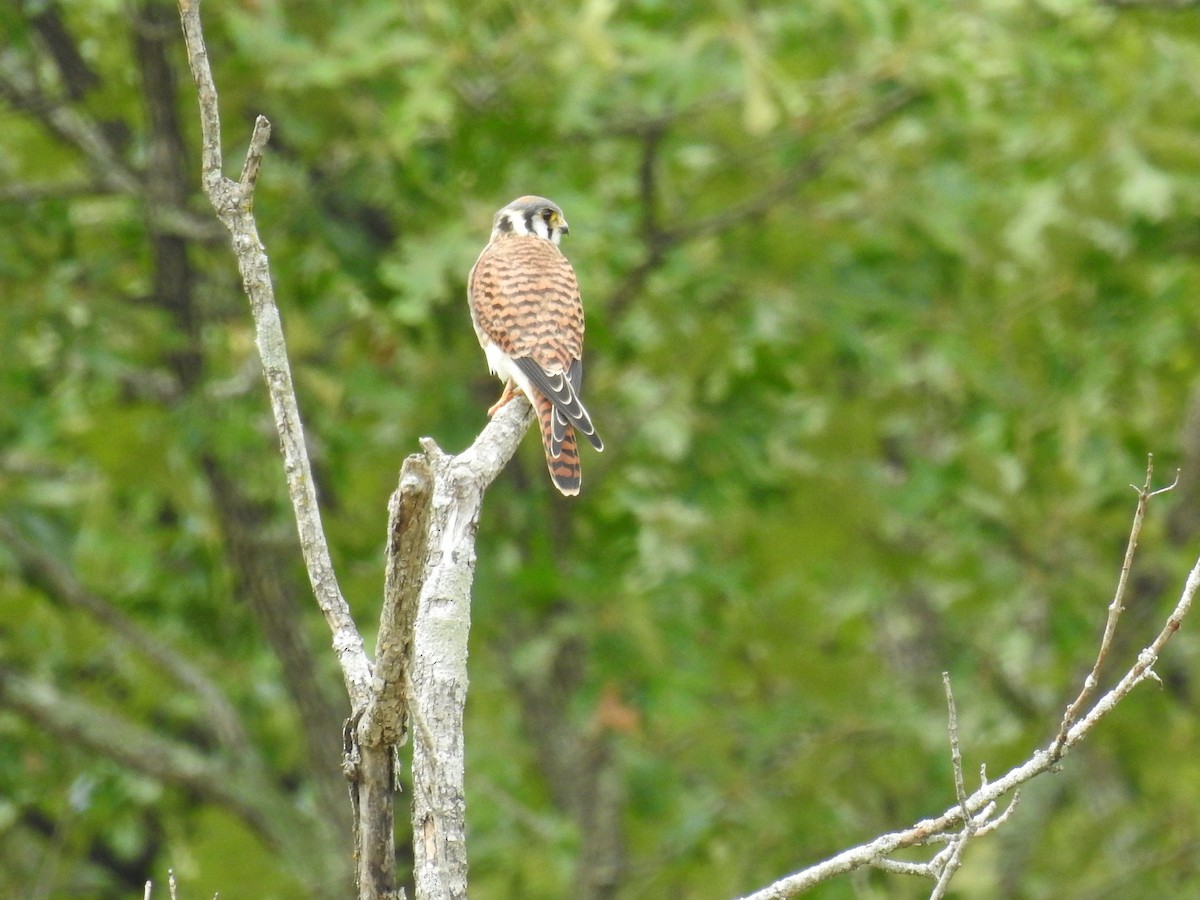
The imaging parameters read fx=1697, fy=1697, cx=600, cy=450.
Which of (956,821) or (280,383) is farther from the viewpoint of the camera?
(280,383)

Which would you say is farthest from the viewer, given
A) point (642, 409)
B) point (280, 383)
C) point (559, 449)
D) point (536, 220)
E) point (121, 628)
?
point (642, 409)

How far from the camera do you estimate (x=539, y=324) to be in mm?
4941

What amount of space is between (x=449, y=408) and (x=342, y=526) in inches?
24.8

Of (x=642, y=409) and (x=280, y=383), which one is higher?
(x=642, y=409)

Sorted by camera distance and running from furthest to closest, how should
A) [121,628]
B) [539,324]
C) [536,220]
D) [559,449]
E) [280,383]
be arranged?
[121,628]
[536,220]
[539,324]
[559,449]
[280,383]

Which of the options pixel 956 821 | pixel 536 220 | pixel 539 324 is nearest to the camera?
pixel 956 821

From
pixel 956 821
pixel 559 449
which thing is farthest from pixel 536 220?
pixel 956 821

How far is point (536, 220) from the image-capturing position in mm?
5723

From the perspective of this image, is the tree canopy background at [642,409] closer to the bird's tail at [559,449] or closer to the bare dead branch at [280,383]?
the bird's tail at [559,449]

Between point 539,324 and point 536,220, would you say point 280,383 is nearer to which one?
point 539,324

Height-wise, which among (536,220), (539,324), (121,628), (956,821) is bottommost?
(956,821)

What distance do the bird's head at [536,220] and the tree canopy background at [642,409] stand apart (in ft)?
0.79

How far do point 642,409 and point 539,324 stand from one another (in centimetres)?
251

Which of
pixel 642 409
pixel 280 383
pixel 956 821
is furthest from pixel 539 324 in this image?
pixel 956 821
